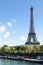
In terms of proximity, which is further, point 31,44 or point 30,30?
point 31,44

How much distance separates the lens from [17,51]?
8994cm

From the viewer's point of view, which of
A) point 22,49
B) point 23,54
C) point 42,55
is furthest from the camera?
point 22,49

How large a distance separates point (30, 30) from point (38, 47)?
580cm

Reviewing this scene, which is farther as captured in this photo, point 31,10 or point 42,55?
point 31,10

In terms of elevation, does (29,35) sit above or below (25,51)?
above

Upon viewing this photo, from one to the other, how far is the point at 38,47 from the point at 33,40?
4.54m

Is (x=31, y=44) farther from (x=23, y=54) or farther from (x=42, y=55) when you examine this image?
(x=42, y=55)

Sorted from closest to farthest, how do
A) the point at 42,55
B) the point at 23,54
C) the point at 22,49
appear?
the point at 42,55 → the point at 23,54 → the point at 22,49

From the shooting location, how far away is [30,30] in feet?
281

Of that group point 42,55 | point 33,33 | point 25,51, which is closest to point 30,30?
point 33,33

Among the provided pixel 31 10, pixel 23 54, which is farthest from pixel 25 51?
pixel 31 10

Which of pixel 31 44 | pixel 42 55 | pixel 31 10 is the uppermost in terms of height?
pixel 31 10

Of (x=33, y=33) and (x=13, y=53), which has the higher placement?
(x=33, y=33)

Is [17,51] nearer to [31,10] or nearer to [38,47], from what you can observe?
[38,47]
